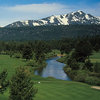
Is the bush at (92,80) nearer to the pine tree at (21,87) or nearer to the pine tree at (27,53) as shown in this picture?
the pine tree at (21,87)

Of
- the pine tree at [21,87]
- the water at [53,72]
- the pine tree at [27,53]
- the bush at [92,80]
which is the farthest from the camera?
the pine tree at [27,53]

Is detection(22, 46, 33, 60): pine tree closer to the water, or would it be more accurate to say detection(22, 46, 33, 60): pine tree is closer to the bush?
the water

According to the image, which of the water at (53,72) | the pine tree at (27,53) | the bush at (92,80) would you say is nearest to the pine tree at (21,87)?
the bush at (92,80)

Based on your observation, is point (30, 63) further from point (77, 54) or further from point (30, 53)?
point (77, 54)

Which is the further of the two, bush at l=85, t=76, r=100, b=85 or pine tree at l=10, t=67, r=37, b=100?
bush at l=85, t=76, r=100, b=85

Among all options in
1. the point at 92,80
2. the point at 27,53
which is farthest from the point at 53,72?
the point at 27,53

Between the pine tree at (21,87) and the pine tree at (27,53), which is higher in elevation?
the pine tree at (21,87)

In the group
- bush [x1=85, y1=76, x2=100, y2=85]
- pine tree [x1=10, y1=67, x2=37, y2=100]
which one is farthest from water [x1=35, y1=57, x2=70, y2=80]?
pine tree [x1=10, y1=67, x2=37, y2=100]

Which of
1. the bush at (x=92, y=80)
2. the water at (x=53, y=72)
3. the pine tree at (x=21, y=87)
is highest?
the pine tree at (x=21, y=87)

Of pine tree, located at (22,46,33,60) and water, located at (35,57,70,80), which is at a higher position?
pine tree, located at (22,46,33,60)

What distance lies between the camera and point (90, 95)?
45531 mm

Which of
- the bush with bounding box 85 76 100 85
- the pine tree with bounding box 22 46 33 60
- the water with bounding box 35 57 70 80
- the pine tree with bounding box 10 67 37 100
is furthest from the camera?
the pine tree with bounding box 22 46 33 60

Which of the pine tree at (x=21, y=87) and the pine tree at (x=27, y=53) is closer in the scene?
the pine tree at (x=21, y=87)

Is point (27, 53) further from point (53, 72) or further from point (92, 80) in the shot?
point (92, 80)
